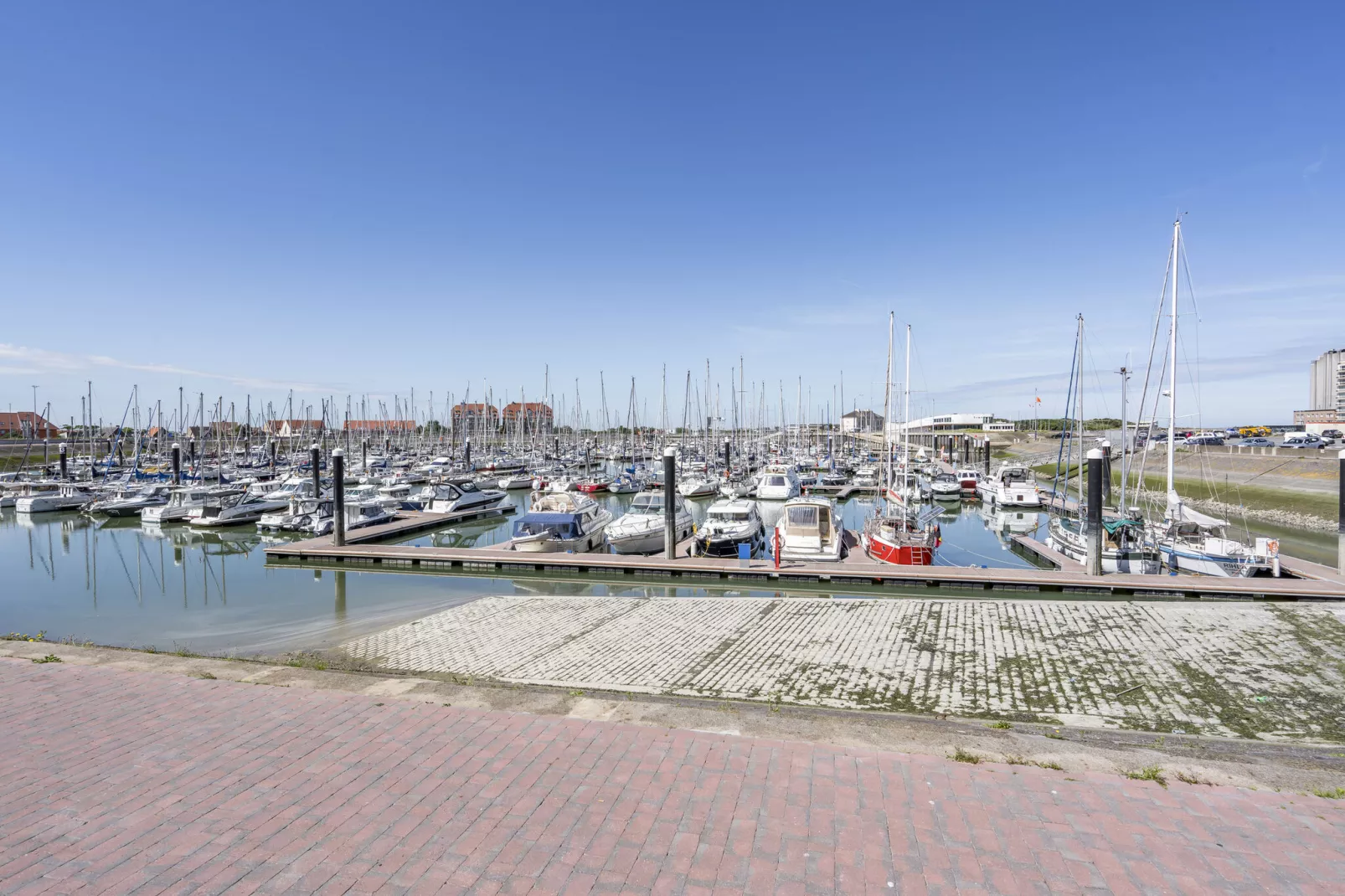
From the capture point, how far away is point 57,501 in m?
44.3

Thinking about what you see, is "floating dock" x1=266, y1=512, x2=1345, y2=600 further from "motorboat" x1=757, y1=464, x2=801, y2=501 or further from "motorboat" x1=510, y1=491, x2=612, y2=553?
"motorboat" x1=757, y1=464, x2=801, y2=501

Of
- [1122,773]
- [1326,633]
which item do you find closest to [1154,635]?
[1326,633]

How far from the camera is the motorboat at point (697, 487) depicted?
4891 centimetres

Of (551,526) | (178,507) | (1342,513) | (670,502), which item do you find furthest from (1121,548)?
(178,507)

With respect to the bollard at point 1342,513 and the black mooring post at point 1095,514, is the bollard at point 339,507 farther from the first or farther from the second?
the bollard at point 1342,513

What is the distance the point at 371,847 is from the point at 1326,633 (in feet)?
51.0

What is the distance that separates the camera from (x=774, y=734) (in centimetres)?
741

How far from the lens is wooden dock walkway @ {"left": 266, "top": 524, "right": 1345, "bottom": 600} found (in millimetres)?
17844

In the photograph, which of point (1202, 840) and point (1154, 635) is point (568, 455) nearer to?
point (1154, 635)

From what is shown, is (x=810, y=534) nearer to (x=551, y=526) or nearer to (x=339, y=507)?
(x=551, y=526)

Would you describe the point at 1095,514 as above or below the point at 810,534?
above

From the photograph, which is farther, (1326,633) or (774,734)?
(1326,633)

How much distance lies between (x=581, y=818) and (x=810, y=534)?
58.7 feet

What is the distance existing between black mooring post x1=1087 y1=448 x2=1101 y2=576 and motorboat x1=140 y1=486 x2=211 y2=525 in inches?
1730
